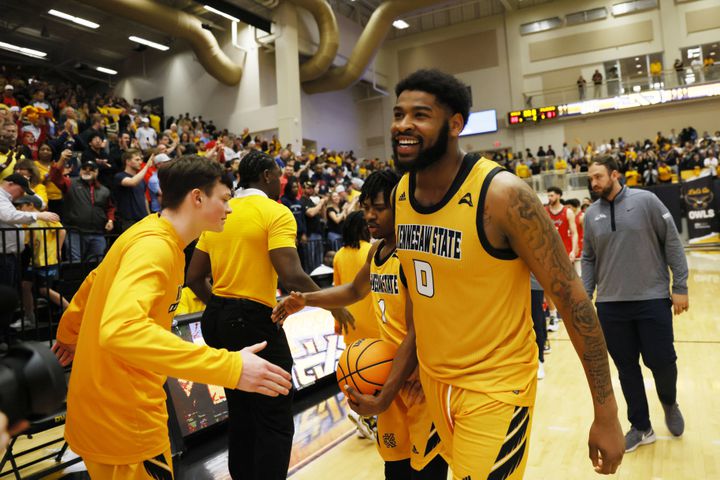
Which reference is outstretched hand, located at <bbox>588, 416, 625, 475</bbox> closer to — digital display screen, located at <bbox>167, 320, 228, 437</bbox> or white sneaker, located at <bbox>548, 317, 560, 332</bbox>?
digital display screen, located at <bbox>167, 320, 228, 437</bbox>

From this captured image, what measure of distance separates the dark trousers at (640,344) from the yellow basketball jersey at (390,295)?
199 cm

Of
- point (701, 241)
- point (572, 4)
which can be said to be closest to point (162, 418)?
point (701, 241)

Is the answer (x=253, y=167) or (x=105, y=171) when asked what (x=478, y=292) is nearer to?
(x=253, y=167)

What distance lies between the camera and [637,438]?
13.0 ft

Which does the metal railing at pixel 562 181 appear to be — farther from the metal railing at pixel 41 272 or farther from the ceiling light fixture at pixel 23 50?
the ceiling light fixture at pixel 23 50

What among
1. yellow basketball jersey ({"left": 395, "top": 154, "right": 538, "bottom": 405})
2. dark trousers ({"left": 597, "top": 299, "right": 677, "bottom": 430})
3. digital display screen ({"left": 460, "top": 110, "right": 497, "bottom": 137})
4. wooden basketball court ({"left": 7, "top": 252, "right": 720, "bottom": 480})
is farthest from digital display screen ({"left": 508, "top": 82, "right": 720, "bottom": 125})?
yellow basketball jersey ({"left": 395, "top": 154, "right": 538, "bottom": 405})

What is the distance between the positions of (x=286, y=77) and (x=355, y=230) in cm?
1703

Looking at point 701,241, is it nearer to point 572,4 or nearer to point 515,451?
point 572,4

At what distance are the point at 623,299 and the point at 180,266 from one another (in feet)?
10.6

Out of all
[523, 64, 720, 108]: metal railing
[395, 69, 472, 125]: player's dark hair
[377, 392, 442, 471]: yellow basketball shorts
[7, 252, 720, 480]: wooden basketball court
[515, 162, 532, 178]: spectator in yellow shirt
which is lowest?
[7, 252, 720, 480]: wooden basketball court

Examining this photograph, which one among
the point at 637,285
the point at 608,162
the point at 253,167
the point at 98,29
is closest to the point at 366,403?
the point at 253,167

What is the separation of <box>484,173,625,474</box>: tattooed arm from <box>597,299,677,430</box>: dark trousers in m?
2.32

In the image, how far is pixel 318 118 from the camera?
2511cm

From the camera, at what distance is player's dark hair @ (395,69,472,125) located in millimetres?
1987
